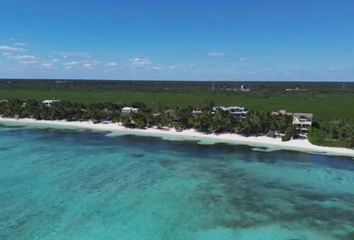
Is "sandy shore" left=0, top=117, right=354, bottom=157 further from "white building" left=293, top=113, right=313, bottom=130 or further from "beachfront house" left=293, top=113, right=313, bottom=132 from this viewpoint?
"white building" left=293, top=113, right=313, bottom=130

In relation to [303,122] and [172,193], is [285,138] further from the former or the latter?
[172,193]

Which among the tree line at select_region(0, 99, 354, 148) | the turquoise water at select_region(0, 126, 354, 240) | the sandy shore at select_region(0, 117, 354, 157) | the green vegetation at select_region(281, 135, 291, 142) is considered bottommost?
the turquoise water at select_region(0, 126, 354, 240)

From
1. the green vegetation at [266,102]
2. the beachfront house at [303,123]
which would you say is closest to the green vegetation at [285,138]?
the beachfront house at [303,123]

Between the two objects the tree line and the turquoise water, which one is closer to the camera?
the turquoise water

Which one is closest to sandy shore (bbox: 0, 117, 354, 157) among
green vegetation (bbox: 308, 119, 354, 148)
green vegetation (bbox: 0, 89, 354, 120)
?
Answer: green vegetation (bbox: 308, 119, 354, 148)

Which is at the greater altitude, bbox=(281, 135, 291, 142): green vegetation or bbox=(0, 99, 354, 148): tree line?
bbox=(0, 99, 354, 148): tree line

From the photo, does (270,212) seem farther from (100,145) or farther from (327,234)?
(100,145)

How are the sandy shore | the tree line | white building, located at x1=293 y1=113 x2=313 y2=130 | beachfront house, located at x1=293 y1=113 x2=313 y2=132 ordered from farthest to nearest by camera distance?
white building, located at x1=293 y1=113 x2=313 y2=130, beachfront house, located at x1=293 y1=113 x2=313 y2=132, the tree line, the sandy shore

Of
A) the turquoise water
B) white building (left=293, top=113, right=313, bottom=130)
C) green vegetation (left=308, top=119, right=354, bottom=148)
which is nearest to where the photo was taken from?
the turquoise water

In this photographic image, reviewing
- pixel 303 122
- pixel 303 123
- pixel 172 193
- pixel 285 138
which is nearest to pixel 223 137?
pixel 285 138
